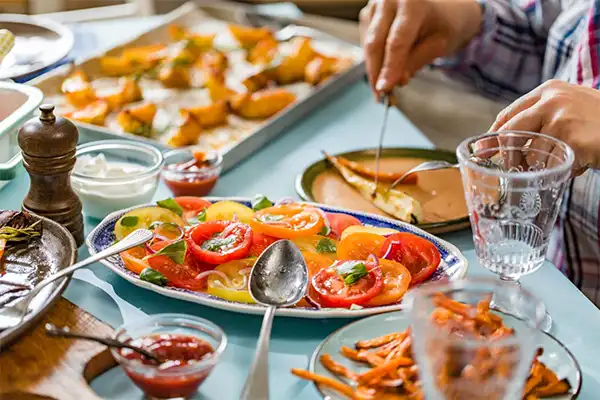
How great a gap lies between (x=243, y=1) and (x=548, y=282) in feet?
8.41

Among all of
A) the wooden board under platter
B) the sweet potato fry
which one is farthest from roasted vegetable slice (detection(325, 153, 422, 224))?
the sweet potato fry

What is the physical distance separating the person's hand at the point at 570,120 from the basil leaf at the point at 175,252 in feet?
1.91

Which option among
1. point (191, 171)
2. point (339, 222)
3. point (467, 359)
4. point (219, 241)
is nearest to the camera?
point (467, 359)

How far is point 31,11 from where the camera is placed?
169 inches

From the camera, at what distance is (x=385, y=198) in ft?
5.82

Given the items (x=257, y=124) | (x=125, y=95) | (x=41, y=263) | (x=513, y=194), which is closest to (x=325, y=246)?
(x=513, y=194)

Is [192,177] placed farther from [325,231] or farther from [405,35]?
[405,35]

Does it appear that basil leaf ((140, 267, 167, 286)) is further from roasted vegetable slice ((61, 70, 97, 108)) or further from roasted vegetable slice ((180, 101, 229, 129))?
roasted vegetable slice ((61, 70, 97, 108))

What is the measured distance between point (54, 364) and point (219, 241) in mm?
371

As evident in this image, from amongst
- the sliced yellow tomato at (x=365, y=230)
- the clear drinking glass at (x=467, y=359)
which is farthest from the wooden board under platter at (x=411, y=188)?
the clear drinking glass at (x=467, y=359)

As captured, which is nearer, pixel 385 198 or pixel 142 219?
pixel 142 219

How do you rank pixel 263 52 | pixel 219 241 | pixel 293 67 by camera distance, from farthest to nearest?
pixel 263 52
pixel 293 67
pixel 219 241

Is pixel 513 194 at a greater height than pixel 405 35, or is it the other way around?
pixel 513 194

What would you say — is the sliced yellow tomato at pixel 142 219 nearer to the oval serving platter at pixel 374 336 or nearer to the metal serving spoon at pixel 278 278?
the metal serving spoon at pixel 278 278
